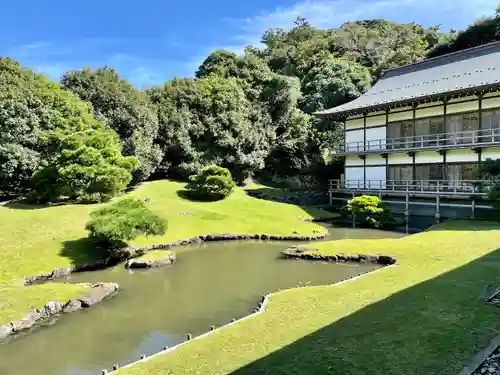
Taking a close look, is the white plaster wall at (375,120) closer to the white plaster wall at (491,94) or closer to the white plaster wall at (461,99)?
the white plaster wall at (461,99)

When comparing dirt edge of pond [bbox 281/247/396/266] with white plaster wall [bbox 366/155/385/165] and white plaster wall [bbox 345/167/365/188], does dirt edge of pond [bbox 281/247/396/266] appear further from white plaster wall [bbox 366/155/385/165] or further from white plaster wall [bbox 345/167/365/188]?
white plaster wall [bbox 345/167/365/188]

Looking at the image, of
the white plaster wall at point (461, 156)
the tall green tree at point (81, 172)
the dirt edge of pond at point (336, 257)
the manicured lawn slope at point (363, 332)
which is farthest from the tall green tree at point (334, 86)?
the manicured lawn slope at point (363, 332)

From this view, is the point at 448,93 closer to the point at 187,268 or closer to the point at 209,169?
the point at 209,169

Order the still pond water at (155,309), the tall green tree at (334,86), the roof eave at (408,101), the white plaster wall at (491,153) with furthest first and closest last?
the tall green tree at (334,86)
the white plaster wall at (491,153)
the roof eave at (408,101)
the still pond water at (155,309)

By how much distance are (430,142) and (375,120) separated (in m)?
4.44

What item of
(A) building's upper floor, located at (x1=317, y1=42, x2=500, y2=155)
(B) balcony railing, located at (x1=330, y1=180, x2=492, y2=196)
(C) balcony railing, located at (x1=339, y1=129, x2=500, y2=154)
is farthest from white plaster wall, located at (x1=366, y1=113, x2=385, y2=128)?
(B) balcony railing, located at (x1=330, y1=180, x2=492, y2=196)

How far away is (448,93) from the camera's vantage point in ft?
80.4

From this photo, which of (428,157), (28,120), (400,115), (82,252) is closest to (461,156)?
(428,157)

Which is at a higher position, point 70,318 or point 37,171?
point 37,171

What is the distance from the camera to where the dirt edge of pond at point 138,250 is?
49.1 feet

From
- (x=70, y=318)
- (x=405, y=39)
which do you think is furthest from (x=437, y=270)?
(x=405, y=39)

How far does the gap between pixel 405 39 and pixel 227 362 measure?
66404mm

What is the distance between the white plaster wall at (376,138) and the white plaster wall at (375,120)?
35 centimetres

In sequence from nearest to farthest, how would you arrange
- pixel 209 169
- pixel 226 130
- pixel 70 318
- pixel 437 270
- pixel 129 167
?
pixel 70 318
pixel 437 270
pixel 129 167
pixel 209 169
pixel 226 130
